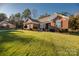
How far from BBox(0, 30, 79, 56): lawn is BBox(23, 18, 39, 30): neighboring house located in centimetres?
5

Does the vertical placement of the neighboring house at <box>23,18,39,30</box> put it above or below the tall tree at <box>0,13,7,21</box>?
below

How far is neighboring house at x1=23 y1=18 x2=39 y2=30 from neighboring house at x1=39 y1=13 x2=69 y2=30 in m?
0.05

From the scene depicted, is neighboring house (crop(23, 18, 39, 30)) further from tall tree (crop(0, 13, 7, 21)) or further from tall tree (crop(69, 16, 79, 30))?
tall tree (crop(69, 16, 79, 30))

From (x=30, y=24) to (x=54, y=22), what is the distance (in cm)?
24

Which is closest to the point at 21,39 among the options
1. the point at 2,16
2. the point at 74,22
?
the point at 2,16

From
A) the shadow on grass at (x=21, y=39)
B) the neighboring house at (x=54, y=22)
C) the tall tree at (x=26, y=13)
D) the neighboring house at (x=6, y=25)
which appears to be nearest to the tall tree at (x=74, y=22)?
the neighboring house at (x=54, y=22)

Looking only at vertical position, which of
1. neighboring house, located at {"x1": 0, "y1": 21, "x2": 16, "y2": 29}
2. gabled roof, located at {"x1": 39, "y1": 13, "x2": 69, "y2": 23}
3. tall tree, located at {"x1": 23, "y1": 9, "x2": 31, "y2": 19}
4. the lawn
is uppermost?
tall tree, located at {"x1": 23, "y1": 9, "x2": 31, "y2": 19}

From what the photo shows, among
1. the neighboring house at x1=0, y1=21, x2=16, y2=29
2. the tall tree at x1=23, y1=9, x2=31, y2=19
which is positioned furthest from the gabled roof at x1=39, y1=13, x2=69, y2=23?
the neighboring house at x1=0, y1=21, x2=16, y2=29

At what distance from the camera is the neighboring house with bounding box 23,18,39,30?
2.58 metres

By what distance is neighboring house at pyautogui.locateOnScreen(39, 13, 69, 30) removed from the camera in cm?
256

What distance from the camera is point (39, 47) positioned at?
8.25 feet

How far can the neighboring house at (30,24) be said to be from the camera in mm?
2580

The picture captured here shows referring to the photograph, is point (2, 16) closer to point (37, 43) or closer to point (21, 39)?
point (21, 39)

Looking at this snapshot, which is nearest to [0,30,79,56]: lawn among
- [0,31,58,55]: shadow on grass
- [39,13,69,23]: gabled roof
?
[0,31,58,55]: shadow on grass
